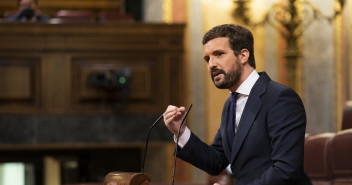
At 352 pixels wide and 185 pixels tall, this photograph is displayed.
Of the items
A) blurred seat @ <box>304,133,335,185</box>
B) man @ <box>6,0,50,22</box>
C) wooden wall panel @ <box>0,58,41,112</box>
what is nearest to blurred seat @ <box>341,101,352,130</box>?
blurred seat @ <box>304,133,335,185</box>

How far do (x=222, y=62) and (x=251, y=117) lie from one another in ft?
0.38

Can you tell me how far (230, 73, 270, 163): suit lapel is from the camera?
1240 mm

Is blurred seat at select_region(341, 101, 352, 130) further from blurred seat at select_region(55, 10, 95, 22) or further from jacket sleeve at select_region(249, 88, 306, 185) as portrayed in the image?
blurred seat at select_region(55, 10, 95, 22)

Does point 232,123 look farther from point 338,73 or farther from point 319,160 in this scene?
point 338,73

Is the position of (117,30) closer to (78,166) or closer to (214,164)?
(78,166)

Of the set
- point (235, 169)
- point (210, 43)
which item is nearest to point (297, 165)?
point (235, 169)

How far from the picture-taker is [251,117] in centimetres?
124

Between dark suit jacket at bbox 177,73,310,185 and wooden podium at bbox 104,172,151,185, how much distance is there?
17 cm

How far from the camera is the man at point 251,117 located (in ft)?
Answer: 3.88

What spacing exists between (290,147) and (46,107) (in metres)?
2.69

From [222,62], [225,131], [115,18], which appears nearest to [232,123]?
[225,131]

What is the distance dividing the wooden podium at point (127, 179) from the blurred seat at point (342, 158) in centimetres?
83

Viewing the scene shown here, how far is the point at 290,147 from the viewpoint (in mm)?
1175

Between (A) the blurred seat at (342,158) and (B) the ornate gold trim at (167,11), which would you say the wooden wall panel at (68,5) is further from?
(A) the blurred seat at (342,158)
